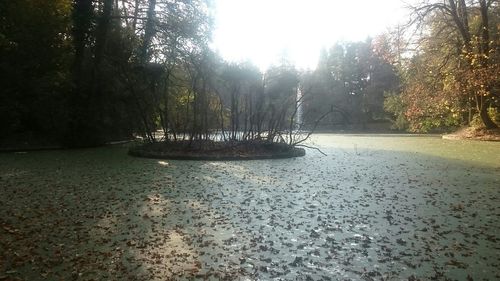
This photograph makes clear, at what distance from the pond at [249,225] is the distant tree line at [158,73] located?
4886mm

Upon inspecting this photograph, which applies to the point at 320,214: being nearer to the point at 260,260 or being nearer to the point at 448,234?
the point at 448,234

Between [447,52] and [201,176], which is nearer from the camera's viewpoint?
[201,176]

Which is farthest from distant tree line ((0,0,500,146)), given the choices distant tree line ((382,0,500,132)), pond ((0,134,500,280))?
pond ((0,134,500,280))

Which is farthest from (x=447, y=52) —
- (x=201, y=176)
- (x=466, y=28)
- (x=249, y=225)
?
(x=249, y=225)

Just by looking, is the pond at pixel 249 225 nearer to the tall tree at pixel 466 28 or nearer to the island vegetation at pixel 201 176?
the island vegetation at pixel 201 176

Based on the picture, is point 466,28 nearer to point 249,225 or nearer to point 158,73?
point 158,73

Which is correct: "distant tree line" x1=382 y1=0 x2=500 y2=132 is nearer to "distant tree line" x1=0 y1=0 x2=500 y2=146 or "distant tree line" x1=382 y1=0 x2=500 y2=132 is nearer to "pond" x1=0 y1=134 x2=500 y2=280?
"distant tree line" x1=0 y1=0 x2=500 y2=146

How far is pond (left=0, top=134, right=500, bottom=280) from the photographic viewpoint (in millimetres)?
2955

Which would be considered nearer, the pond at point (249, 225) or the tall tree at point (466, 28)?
the pond at point (249, 225)

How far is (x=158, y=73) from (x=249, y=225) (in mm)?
11660

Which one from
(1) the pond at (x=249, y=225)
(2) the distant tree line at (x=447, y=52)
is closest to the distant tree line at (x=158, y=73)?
(2) the distant tree line at (x=447, y=52)

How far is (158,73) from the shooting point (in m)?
14.9

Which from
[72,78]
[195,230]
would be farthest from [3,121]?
[195,230]

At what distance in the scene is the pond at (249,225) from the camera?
9.70 feet
